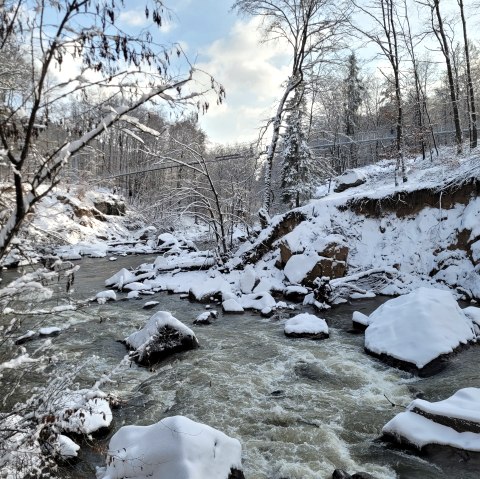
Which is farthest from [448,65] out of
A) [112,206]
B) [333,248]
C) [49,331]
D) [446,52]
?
[112,206]

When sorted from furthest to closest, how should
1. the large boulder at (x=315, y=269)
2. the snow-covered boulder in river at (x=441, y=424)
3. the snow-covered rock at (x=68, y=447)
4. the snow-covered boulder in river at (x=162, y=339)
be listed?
the large boulder at (x=315, y=269), the snow-covered boulder in river at (x=162, y=339), the snow-covered rock at (x=68, y=447), the snow-covered boulder in river at (x=441, y=424)

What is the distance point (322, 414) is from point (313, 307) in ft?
19.7

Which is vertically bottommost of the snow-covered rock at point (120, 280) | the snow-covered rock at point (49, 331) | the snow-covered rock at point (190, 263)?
the snow-covered rock at point (49, 331)

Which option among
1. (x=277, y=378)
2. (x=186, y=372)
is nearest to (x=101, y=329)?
(x=186, y=372)

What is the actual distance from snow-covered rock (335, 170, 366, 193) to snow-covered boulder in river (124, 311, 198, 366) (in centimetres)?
2134

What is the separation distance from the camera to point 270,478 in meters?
4.29

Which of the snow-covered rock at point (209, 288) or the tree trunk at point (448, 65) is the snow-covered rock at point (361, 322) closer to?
the snow-covered rock at point (209, 288)

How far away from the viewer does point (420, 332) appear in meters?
7.50

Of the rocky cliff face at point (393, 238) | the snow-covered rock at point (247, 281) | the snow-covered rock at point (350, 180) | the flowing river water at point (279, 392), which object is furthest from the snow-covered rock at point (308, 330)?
the snow-covered rock at point (350, 180)

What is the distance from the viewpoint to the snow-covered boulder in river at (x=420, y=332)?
7055 millimetres

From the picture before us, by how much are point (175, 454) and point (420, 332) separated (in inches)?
226

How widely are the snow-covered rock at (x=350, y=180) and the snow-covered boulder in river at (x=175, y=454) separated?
24739 millimetres

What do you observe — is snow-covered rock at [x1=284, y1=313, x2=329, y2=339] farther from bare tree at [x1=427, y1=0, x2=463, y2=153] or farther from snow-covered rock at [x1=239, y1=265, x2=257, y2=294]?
bare tree at [x1=427, y1=0, x2=463, y2=153]

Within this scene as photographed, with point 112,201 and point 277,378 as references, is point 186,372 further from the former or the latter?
point 112,201
